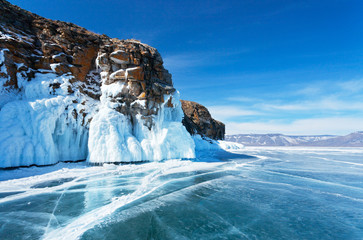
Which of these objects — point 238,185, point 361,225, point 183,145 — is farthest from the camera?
point 183,145

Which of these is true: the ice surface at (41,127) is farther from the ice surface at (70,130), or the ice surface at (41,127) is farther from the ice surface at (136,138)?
the ice surface at (136,138)

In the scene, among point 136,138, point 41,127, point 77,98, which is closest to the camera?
point 41,127

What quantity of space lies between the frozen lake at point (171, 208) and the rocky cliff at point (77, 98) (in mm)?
2969

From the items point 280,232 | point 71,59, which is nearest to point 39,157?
point 71,59

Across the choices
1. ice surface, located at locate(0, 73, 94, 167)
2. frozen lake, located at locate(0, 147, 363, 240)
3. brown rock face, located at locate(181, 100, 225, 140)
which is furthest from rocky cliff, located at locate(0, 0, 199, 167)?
brown rock face, located at locate(181, 100, 225, 140)

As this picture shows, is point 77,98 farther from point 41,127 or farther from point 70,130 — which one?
point 41,127

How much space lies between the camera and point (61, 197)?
7.12 m

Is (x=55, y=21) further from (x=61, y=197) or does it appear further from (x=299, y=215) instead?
(x=299, y=215)

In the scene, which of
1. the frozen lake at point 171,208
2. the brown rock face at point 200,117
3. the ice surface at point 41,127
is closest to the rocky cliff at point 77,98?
the ice surface at point 41,127

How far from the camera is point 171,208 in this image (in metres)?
6.35

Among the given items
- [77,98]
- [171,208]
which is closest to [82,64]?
[77,98]

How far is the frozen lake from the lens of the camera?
4.76 meters

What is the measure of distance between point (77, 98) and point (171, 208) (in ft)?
45.3

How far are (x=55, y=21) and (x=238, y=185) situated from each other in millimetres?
23170
